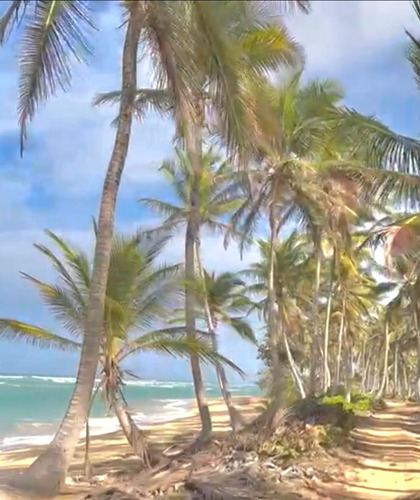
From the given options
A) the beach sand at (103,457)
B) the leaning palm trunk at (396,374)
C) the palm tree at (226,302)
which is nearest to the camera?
the beach sand at (103,457)

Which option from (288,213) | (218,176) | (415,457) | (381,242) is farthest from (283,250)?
(381,242)

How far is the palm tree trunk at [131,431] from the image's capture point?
41.6ft

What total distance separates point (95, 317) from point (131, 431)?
4.53m

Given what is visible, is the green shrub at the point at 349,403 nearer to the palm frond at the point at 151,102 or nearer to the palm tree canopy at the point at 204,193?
the palm tree canopy at the point at 204,193

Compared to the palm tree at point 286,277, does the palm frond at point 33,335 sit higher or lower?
lower

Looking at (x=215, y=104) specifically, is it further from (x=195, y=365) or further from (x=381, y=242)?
(x=195, y=365)

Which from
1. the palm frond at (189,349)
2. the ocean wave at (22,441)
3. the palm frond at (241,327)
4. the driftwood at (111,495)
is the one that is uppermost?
the palm frond at (241,327)

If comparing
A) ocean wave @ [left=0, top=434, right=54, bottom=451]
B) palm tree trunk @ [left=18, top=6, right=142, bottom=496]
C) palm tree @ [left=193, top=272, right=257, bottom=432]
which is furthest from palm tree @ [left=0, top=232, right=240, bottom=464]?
ocean wave @ [left=0, top=434, right=54, bottom=451]

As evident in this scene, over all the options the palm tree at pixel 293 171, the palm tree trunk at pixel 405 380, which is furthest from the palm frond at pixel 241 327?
the palm tree trunk at pixel 405 380

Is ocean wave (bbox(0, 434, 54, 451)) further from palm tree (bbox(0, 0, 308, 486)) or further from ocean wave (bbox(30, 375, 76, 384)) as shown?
ocean wave (bbox(30, 375, 76, 384))

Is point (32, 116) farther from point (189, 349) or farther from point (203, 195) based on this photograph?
point (203, 195)

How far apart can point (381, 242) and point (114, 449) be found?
44.0ft

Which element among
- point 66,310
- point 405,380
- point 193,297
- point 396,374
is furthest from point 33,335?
point 405,380

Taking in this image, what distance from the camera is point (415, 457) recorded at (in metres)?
14.1
